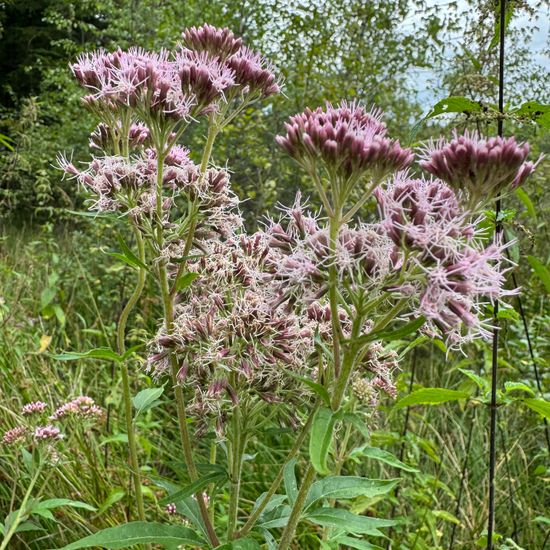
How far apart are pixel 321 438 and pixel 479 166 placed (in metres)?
0.66

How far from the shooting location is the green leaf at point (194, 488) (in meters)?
1.56

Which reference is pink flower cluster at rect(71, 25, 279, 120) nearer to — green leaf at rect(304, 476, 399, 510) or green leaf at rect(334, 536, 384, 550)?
green leaf at rect(304, 476, 399, 510)

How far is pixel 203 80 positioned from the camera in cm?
179

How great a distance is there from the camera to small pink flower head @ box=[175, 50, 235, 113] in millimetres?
1774

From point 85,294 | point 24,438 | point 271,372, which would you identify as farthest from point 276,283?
point 85,294

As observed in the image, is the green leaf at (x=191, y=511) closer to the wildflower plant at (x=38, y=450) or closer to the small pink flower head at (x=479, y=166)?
the wildflower plant at (x=38, y=450)

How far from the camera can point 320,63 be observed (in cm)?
739

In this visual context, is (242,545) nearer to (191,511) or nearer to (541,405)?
(191,511)

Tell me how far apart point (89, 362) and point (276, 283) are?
12.4 feet

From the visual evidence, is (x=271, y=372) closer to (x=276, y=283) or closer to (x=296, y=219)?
(x=276, y=283)

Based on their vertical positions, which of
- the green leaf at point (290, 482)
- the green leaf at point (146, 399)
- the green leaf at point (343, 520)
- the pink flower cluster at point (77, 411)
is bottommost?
the green leaf at point (343, 520)

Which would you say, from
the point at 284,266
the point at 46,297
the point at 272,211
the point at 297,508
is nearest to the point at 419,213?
the point at 284,266

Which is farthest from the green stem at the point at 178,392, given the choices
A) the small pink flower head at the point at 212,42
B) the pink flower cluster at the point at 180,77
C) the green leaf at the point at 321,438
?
the green leaf at the point at 321,438

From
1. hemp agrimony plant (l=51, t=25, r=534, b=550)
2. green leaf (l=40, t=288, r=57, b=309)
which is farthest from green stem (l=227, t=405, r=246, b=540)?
green leaf (l=40, t=288, r=57, b=309)
